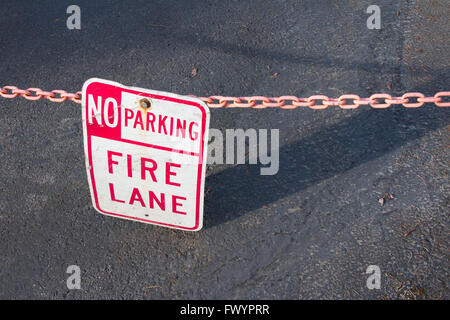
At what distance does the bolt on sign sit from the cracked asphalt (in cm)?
35

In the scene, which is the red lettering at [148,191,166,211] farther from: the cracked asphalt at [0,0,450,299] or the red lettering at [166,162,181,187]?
the cracked asphalt at [0,0,450,299]

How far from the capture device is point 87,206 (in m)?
3.52

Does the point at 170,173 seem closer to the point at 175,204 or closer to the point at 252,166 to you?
the point at 175,204

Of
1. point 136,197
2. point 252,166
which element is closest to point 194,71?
point 252,166

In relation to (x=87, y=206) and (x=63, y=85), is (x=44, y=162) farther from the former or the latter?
(x=63, y=85)

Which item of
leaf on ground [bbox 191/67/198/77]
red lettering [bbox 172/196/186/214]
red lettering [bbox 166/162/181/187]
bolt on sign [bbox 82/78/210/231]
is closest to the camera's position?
bolt on sign [bbox 82/78/210/231]

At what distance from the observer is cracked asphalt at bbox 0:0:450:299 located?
311 cm

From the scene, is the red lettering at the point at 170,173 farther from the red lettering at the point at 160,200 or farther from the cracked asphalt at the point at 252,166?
the cracked asphalt at the point at 252,166

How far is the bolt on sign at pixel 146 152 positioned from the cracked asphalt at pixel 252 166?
35cm

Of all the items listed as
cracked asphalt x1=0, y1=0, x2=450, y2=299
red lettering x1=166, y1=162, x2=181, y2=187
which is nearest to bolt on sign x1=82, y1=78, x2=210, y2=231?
red lettering x1=166, y1=162, x2=181, y2=187

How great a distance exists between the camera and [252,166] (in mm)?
3729

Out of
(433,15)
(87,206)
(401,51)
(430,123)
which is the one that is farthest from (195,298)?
(433,15)

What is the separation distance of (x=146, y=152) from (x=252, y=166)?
1141mm

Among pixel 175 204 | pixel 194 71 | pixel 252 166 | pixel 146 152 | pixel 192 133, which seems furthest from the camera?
pixel 194 71
